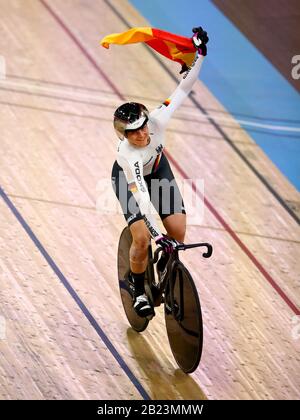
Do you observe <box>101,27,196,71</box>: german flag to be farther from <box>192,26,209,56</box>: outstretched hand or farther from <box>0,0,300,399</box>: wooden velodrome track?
<box>0,0,300,399</box>: wooden velodrome track

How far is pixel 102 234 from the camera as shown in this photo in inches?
258

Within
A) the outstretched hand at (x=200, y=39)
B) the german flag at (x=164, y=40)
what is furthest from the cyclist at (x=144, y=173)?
the german flag at (x=164, y=40)

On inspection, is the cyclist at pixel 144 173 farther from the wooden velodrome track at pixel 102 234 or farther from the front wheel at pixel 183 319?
the wooden velodrome track at pixel 102 234

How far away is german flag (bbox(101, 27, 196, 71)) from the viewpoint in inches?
Result: 212

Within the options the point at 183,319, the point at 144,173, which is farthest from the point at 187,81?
the point at 183,319

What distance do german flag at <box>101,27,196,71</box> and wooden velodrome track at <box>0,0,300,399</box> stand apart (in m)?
1.52

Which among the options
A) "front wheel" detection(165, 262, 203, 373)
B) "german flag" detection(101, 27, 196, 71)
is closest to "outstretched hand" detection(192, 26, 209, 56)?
"german flag" detection(101, 27, 196, 71)

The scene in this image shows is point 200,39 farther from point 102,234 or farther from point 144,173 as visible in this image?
point 102,234

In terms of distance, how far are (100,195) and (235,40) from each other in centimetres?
264

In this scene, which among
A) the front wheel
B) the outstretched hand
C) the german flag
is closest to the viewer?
the front wheel

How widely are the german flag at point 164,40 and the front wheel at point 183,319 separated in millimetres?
1233

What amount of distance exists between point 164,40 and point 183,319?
159 centimetres
